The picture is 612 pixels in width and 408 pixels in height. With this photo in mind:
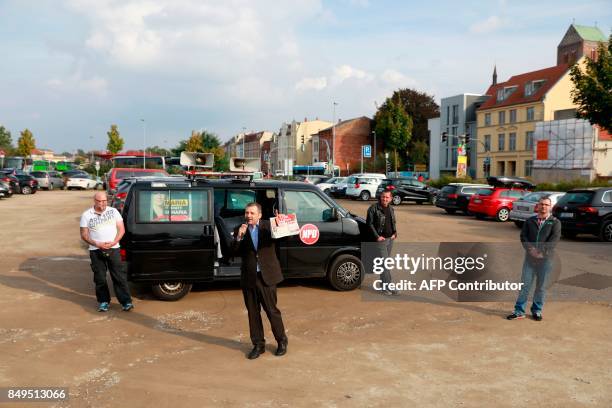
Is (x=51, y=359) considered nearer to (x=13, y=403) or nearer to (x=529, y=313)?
(x=13, y=403)

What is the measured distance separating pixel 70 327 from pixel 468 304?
570 cm

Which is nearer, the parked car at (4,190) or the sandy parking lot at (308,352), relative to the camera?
the sandy parking lot at (308,352)

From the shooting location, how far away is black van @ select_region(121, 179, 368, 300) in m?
7.80

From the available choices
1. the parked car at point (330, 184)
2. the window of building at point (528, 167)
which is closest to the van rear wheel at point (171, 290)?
the parked car at point (330, 184)

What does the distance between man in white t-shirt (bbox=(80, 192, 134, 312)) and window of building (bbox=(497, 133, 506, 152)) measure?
6470cm

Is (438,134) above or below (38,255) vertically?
above

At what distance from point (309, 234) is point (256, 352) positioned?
3051 millimetres

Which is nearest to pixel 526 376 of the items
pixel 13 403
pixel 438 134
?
pixel 13 403

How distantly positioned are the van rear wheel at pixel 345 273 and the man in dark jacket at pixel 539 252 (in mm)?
2522

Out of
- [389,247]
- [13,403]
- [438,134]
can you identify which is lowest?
[13,403]

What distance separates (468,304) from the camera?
821 cm

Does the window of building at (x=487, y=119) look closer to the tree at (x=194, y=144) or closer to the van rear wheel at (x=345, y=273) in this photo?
the tree at (x=194, y=144)

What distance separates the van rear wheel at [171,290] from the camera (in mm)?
8086

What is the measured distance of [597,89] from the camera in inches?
963
